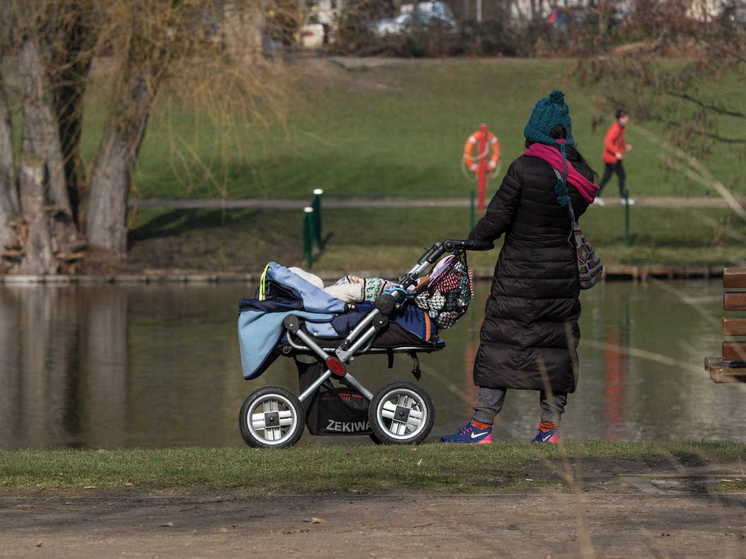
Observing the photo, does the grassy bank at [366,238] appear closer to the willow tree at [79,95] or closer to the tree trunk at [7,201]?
the willow tree at [79,95]

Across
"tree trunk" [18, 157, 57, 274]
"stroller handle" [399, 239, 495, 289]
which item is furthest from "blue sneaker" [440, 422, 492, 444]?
"tree trunk" [18, 157, 57, 274]

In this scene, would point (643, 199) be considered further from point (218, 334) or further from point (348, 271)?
point (218, 334)

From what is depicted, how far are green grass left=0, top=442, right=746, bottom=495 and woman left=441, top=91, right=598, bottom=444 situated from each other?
475 mm

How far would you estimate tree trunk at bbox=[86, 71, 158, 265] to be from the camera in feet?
78.1

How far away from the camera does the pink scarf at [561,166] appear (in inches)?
363

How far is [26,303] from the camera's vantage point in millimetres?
20469

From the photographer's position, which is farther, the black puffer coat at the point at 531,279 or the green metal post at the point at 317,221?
the green metal post at the point at 317,221

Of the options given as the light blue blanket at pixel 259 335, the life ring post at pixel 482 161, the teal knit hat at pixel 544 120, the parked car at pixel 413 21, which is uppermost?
the parked car at pixel 413 21

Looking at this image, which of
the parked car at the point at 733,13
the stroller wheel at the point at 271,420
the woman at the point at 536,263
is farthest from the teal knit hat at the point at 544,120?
the parked car at the point at 733,13

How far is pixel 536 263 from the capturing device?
30.3ft

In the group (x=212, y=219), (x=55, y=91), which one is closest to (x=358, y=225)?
(x=212, y=219)

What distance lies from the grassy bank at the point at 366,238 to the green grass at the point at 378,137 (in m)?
0.92

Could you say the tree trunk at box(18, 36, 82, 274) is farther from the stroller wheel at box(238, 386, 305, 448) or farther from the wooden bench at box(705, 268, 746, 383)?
the wooden bench at box(705, 268, 746, 383)

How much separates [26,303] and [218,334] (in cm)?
383
